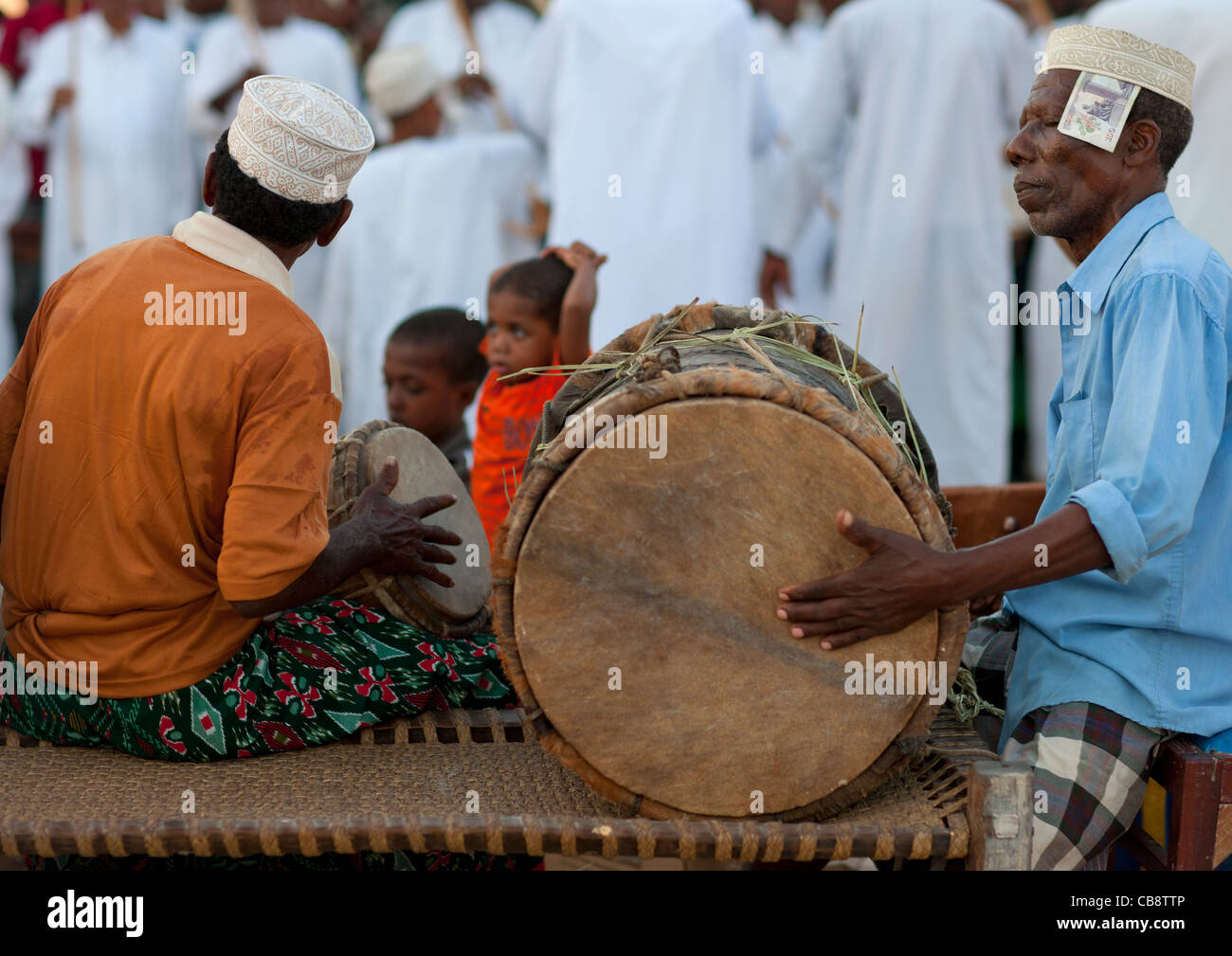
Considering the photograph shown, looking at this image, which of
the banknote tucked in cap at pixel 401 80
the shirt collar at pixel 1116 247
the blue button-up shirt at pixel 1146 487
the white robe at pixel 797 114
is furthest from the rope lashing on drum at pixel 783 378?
the banknote tucked in cap at pixel 401 80

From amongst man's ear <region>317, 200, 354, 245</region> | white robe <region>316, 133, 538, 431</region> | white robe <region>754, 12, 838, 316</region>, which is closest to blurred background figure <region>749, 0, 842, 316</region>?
white robe <region>754, 12, 838, 316</region>

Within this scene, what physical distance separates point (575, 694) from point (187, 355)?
32.8 inches

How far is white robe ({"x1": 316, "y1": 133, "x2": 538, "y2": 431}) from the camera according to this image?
231 inches

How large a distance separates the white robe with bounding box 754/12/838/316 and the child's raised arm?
4.24 feet

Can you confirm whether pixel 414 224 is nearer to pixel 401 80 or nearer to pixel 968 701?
pixel 401 80

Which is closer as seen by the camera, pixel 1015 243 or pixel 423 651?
pixel 423 651

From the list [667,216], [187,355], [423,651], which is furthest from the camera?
[667,216]

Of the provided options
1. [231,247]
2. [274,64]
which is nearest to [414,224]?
[274,64]

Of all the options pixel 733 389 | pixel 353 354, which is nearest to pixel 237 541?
pixel 733 389

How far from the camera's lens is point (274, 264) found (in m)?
2.41

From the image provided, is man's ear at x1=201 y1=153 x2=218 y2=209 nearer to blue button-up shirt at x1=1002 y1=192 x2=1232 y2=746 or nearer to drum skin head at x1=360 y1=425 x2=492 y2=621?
drum skin head at x1=360 y1=425 x2=492 y2=621

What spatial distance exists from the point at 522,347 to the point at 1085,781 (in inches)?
78.4

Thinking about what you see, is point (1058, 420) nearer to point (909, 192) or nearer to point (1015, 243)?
point (909, 192)

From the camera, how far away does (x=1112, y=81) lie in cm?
235
